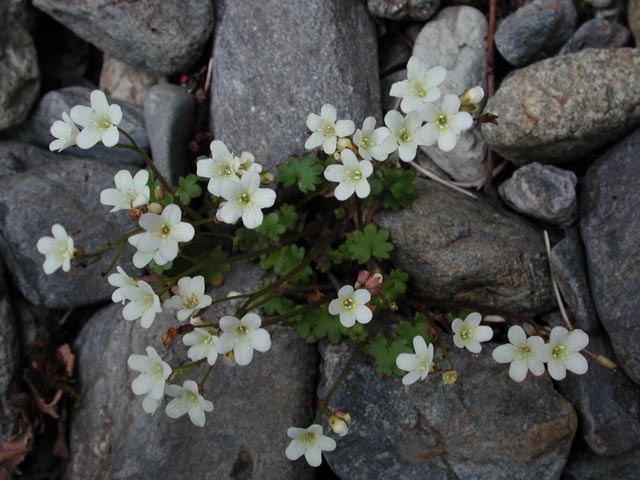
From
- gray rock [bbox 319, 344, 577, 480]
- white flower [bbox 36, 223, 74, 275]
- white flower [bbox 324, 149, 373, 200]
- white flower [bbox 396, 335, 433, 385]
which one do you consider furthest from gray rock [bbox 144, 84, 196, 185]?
white flower [bbox 396, 335, 433, 385]

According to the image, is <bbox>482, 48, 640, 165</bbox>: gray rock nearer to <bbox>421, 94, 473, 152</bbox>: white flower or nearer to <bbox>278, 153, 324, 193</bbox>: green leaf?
<bbox>421, 94, 473, 152</bbox>: white flower

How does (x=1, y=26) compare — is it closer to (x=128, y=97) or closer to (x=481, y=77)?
(x=128, y=97)

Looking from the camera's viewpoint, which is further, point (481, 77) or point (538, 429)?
point (481, 77)

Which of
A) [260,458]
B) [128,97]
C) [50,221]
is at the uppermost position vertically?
[128,97]

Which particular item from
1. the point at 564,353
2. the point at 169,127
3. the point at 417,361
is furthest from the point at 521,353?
the point at 169,127

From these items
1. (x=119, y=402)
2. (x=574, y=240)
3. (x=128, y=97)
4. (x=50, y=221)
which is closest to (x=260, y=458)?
(x=119, y=402)

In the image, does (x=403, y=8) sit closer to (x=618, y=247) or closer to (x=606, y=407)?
(x=618, y=247)
